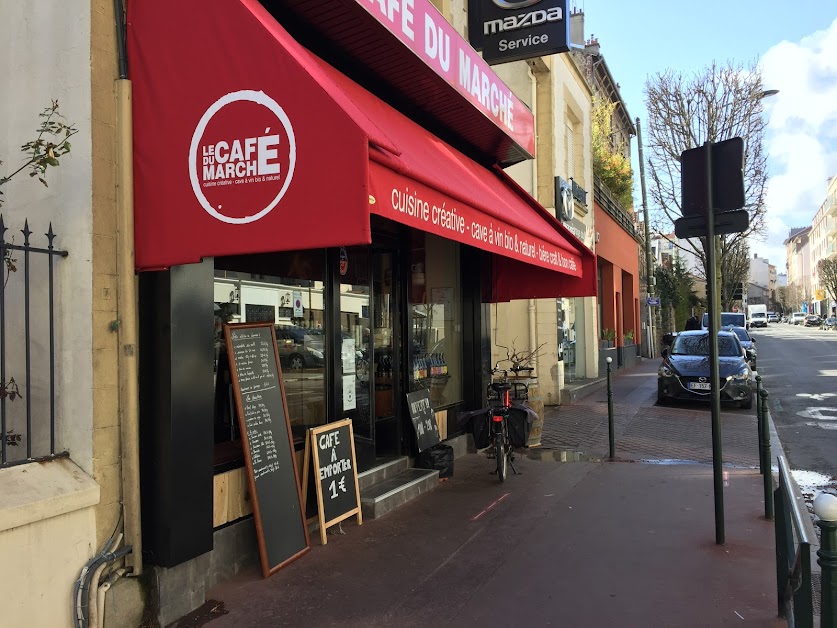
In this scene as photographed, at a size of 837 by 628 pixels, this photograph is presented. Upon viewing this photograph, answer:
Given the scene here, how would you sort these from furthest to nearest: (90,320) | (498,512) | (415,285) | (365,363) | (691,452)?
(691,452)
(415,285)
(365,363)
(498,512)
(90,320)

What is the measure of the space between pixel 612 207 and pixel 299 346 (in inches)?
716

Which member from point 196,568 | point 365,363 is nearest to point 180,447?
point 196,568

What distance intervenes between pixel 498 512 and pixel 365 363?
6.33ft

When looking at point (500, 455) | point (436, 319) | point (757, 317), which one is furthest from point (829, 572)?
point (757, 317)

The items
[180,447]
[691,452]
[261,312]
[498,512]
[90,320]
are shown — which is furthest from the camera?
[691,452]

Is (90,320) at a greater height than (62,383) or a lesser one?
greater

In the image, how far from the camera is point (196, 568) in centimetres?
396

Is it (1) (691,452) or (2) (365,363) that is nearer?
(2) (365,363)

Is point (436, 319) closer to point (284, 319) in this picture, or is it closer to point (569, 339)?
point (284, 319)

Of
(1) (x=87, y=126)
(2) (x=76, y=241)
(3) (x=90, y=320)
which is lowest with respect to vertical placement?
(3) (x=90, y=320)

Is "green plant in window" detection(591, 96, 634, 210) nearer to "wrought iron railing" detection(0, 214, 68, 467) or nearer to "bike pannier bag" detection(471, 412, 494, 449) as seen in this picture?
"bike pannier bag" detection(471, 412, 494, 449)

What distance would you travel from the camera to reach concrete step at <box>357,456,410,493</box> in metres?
6.14

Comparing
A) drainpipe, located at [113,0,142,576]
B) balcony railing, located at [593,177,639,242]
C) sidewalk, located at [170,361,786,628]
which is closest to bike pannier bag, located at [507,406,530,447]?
sidewalk, located at [170,361,786,628]

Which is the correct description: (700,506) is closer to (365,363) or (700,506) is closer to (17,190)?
(365,363)
